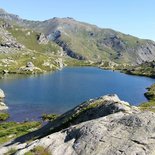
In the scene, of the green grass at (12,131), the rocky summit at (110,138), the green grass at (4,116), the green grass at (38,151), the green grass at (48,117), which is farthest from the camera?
the green grass at (48,117)

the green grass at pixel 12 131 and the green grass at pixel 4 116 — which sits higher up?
the green grass at pixel 12 131

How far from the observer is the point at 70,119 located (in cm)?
4866

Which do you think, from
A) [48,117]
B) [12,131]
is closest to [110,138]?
[12,131]

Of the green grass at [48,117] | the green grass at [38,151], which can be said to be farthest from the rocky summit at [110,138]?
the green grass at [48,117]

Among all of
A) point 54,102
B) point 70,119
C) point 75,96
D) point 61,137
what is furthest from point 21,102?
point 61,137

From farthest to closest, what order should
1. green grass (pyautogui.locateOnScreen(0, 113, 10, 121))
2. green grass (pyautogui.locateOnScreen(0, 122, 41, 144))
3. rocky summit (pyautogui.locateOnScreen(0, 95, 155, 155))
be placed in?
1. green grass (pyautogui.locateOnScreen(0, 113, 10, 121))
2. green grass (pyautogui.locateOnScreen(0, 122, 41, 144))
3. rocky summit (pyautogui.locateOnScreen(0, 95, 155, 155))

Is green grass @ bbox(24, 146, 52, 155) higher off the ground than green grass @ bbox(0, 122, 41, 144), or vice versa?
green grass @ bbox(24, 146, 52, 155)

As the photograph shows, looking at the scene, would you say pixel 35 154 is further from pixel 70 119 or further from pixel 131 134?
pixel 70 119

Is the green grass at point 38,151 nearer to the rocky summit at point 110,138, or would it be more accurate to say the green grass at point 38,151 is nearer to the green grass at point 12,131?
the rocky summit at point 110,138

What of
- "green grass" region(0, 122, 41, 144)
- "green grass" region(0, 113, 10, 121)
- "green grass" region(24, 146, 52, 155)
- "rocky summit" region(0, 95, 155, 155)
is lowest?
"green grass" region(0, 113, 10, 121)

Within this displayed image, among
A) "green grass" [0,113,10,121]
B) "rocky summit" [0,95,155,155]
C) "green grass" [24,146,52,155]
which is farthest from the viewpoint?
"green grass" [0,113,10,121]

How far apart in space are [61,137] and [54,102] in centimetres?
13511

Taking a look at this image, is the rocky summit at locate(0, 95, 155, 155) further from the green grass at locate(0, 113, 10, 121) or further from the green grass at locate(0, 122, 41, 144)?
the green grass at locate(0, 113, 10, 121)

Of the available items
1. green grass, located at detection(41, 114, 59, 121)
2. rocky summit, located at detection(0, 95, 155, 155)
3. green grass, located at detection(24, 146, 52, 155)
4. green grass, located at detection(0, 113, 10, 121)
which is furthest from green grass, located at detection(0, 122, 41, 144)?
rocky summit, located at detection(0, 95, 155, 155)
